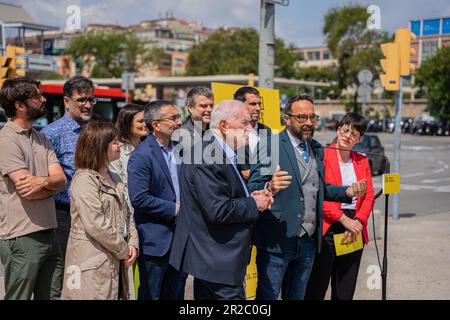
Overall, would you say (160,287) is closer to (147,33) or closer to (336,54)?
(336,54)

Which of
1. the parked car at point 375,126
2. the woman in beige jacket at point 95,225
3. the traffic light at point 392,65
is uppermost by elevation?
the traffic light at point 392,65

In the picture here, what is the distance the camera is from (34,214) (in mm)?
3658

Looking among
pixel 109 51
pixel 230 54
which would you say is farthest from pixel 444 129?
pixel 109 51

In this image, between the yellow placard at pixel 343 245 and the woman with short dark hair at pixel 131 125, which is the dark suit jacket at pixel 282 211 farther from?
the woman with short dark hair at pixel 131 125

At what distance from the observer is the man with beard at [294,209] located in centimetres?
391

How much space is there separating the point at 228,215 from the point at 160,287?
3.90 feet

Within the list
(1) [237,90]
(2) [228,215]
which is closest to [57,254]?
(2) [228,215]

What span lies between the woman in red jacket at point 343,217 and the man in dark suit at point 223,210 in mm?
1075

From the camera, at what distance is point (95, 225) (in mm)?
3457

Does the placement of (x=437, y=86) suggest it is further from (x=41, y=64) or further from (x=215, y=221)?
(x=215, y=221)

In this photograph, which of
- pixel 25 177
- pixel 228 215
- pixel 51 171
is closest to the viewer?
pixel 228 215

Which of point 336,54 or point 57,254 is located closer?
point 57,254

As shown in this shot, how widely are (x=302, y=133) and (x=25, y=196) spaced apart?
1941 mm

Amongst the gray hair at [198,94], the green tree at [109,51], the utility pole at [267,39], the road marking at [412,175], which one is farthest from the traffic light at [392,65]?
the green tree at [109,51]
